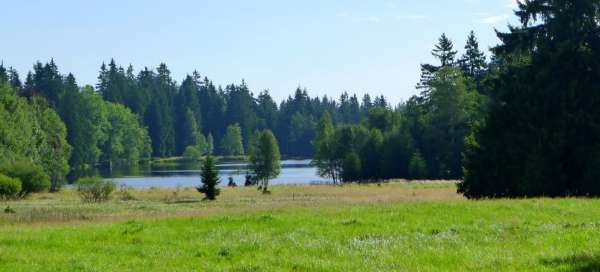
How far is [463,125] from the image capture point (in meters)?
97.7

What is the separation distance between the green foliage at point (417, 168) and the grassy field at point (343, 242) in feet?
224

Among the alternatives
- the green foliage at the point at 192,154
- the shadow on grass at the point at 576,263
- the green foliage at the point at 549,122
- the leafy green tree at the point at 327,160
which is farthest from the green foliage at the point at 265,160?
the green foliage at the point at 192,154

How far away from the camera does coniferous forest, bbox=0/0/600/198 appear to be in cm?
3338

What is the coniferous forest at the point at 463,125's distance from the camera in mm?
33375

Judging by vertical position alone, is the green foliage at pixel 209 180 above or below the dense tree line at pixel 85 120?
below

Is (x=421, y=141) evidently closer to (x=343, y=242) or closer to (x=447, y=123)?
(x=447, y=123)

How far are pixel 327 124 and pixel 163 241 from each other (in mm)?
106948

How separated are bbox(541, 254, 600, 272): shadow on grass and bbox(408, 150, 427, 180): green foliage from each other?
7975 cm

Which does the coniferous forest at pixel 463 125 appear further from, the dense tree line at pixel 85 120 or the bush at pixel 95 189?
the bush at pixel 95 189

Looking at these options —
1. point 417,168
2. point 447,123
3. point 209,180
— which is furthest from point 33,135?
point 447,123

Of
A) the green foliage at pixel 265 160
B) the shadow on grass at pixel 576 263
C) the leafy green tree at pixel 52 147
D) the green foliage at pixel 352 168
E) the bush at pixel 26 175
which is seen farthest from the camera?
the green foliage at pixel 352 168

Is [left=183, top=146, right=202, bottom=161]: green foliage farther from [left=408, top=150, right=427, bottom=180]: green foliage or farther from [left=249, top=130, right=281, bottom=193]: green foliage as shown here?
[left=408, top=150, right=427, bottom=180]: green foliage

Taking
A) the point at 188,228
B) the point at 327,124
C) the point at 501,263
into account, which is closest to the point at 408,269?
the point at 501,263

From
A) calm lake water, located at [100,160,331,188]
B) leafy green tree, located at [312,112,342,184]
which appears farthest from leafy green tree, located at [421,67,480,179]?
calm lake water, located at [100,160,331,188]
